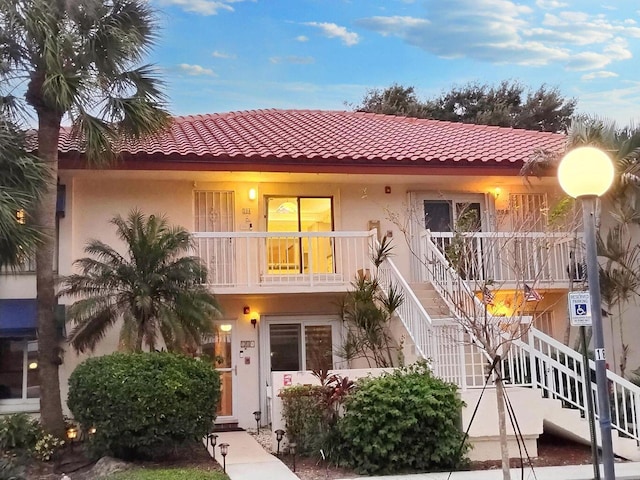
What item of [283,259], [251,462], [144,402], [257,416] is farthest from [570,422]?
[283,259]

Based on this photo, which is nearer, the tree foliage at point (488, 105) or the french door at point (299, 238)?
the french door at point (299, 238)

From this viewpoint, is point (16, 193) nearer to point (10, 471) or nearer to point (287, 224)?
point (10, 471)

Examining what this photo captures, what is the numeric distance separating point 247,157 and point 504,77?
2768 centimetres

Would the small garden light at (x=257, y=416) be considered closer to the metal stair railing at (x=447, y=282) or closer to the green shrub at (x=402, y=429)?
the green shrub at (x=402, y=429)

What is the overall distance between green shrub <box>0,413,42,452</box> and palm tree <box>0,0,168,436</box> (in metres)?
0.23

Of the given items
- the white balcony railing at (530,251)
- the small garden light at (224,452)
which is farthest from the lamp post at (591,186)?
the small garden light at (224,452)

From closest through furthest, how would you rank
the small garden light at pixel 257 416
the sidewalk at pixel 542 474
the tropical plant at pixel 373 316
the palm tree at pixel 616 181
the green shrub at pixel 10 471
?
the sidewalk at pixel 542 474, the green shrub at pixel 10 471, the palm tree at pixel 616 181, the tropical plant at pixel 373 316, the small garden light at pixel 257 416

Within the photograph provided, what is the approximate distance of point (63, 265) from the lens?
583 inches

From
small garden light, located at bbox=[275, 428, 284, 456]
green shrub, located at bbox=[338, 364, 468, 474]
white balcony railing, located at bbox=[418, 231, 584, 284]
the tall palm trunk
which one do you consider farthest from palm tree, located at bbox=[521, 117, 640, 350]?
the tall palm trunk

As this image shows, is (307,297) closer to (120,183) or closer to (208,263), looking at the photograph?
(208,263)

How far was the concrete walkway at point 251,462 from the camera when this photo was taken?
10023 mm

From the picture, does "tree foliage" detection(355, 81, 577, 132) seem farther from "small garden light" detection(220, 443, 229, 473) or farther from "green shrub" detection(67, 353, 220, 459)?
"small garden light" detection(220, 443, 229, 473)

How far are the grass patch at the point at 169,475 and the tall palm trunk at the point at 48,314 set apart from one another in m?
2.74

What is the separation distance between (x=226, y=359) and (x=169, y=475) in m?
6.09
